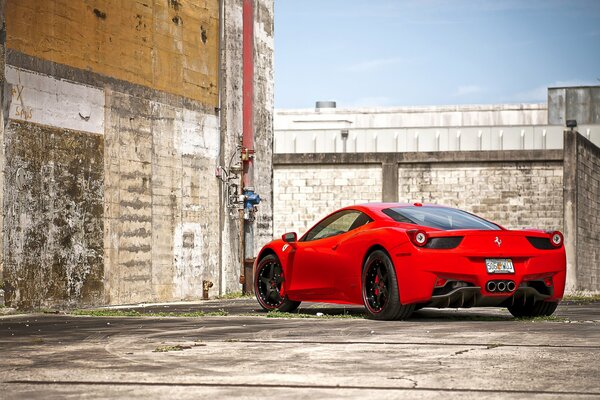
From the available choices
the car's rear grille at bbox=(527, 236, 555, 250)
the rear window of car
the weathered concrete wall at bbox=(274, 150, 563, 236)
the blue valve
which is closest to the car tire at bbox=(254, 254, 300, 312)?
the rear window of car

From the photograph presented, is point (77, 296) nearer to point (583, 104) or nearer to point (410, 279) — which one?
point (410, 279)

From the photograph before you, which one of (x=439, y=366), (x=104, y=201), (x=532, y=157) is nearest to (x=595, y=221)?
(x=532, y=157)

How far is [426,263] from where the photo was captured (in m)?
10.6

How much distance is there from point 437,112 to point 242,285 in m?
41.1

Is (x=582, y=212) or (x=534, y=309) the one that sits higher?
(x=582, y=212)

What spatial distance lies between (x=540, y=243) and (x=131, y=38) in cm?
951

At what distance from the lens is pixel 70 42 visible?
54.8 feet

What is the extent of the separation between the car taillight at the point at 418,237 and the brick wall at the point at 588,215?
22.7 metres

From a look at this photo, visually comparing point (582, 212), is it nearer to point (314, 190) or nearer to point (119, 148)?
point (314, 190)

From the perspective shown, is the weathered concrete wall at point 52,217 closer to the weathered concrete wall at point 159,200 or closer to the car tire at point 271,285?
the weathered concrete wall at point 159,200

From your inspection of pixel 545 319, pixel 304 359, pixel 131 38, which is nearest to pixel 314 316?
pixel 545 319

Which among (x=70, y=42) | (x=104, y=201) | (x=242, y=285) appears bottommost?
(x=242, y=285)

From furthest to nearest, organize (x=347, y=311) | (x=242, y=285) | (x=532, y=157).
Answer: (x=532, y=157), (x=242, y=285), (x=347, y=311)

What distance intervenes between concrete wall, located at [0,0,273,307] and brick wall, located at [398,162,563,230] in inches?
439
